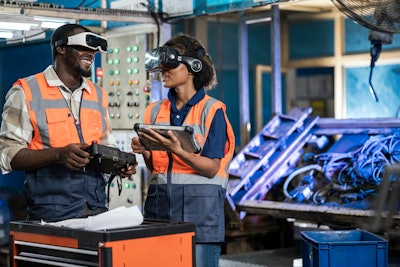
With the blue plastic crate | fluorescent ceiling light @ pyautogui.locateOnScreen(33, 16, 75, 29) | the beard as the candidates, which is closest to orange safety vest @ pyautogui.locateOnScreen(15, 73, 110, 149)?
the beard

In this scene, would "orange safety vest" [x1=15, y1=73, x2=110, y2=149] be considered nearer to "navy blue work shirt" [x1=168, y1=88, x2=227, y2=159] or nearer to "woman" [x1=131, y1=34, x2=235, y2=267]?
"woman" [x1=131, y1=34, x2=235, y2=267]

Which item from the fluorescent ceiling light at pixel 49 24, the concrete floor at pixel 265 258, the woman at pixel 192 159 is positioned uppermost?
the fluorescent ceiling light at pixel 49 24

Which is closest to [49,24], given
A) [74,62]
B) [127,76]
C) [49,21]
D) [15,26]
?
[49,21]

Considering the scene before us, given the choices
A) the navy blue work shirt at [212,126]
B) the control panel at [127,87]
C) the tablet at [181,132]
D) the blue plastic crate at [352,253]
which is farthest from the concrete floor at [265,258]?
the tablet at [181,132]

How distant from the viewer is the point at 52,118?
448 cm

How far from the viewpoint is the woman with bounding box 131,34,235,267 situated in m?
4.19

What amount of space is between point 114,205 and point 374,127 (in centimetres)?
272

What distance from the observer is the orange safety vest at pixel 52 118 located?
14.7 feet

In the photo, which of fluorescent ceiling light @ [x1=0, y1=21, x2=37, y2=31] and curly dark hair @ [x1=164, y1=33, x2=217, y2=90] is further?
fluorescent ceiling light @ [x1=0, y1=21, x2=37, y2=31]

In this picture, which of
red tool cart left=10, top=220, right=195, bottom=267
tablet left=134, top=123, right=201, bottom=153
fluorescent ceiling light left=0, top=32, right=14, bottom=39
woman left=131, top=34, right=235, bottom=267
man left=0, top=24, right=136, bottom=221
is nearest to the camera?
red tool cart left=10, top=220, right=195, bottom=267

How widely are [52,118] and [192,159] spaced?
3.11 feet

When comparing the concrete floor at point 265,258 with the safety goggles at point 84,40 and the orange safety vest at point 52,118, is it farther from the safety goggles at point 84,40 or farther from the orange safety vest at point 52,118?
the safety goggles at point 84,40

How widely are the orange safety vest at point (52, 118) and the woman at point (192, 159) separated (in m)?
0.43

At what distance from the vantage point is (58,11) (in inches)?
258
